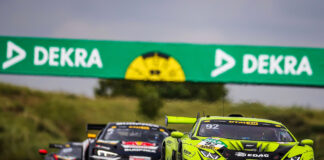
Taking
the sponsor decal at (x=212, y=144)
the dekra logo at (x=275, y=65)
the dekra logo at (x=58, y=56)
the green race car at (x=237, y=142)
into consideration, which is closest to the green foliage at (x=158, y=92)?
the dekra logo at (x=275, y=65)

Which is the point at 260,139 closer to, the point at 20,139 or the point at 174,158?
the point at 174,158

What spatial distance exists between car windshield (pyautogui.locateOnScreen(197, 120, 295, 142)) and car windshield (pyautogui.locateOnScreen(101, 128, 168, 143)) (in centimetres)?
434

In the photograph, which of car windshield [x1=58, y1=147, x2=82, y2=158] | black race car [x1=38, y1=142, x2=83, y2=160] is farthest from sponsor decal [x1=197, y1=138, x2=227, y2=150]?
car windshield [x1=58, y1=147, x2=82, y2=158]

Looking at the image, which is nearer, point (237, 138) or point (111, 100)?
point (237, 138)

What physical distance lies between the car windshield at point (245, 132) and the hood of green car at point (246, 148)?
25.9 inches

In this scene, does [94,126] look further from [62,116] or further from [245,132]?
[62,116]

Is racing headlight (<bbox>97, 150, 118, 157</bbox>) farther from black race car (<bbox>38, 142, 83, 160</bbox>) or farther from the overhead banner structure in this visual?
the overhead banner structure

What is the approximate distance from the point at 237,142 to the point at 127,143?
17.8 feet

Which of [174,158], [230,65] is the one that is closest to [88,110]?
[230,65]

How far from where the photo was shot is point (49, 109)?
155 feet

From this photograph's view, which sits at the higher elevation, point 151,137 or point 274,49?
point 274,49

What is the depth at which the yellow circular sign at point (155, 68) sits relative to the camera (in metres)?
38.3

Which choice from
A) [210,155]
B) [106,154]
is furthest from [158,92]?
[210,155]

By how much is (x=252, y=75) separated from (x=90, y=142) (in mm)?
21428
